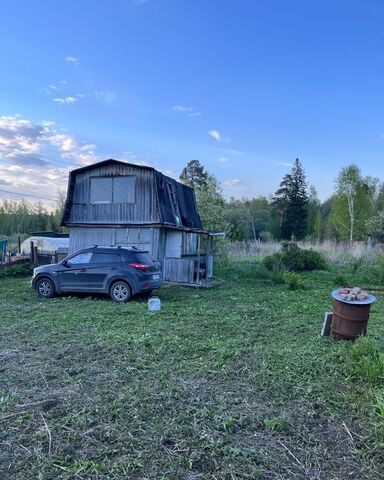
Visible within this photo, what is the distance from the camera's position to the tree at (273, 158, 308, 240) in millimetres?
47781

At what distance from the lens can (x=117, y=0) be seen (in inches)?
413

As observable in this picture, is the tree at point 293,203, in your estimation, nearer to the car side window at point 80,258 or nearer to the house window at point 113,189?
the house window at point 113,189

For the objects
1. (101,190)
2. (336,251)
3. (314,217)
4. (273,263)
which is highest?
(314,217)

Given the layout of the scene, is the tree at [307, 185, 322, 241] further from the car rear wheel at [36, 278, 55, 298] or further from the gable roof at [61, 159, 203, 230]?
the car rear wheel at [36, 278, 55, 298]

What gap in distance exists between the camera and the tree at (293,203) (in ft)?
157

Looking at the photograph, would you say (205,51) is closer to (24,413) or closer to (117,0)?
(117,0)

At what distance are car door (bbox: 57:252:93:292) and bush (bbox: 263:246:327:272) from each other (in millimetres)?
10557

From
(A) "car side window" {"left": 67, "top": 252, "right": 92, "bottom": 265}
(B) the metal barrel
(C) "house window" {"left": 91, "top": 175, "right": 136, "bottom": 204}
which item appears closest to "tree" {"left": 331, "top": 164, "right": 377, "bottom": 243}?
(C) "house window" {"left": 91, "top": 175, "right": 136, "bottom": 204}

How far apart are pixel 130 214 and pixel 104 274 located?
5854 mm

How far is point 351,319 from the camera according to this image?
18.6 feet

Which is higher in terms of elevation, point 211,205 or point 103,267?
point 211,205

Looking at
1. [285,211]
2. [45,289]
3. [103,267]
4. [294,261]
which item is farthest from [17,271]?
[285,211]

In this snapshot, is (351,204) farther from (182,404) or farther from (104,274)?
(182,404)

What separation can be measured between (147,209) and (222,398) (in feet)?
41.4
